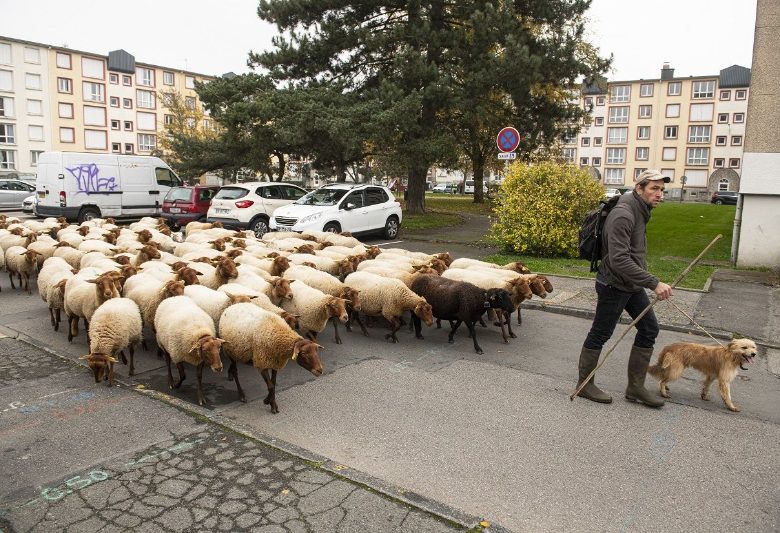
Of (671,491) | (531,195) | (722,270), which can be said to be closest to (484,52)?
(531,195)

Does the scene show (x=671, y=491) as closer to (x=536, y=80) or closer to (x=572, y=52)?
(x=536, y=80)

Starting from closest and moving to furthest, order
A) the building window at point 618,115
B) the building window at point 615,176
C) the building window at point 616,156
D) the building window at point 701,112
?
1. the building window at point 701,112
2. the building window at point 618,115
3. the building window at point 616,156
4. the building window at point 615,176

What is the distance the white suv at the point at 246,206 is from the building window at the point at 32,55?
58.9m

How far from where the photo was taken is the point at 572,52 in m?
22.9

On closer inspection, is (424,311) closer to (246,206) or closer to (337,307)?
(337,307)

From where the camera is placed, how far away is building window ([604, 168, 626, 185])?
86844mm

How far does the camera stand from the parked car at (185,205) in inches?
827

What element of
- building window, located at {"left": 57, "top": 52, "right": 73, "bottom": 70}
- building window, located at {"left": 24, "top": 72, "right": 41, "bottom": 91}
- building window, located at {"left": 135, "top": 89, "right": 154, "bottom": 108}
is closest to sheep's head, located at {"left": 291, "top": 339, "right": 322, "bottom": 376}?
building window, located at {"left": 24, "top": 72, "right": 41, "bottom": 91}

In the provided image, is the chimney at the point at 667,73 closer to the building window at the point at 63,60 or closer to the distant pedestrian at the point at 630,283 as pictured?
the building window at the point at 63,60

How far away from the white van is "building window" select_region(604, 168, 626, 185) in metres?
77.3

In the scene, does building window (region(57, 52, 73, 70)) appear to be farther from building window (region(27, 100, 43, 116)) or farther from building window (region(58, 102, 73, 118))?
building window (region(27, 100, 43, 116))

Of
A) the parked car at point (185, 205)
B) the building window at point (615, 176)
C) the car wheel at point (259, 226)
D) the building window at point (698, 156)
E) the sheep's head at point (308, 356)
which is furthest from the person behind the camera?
the building window at point (615, 176)

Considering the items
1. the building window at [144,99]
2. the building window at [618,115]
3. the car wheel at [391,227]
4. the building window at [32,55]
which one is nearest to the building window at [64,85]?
the building window at [32,55]

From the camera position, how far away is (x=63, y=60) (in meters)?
66.9
